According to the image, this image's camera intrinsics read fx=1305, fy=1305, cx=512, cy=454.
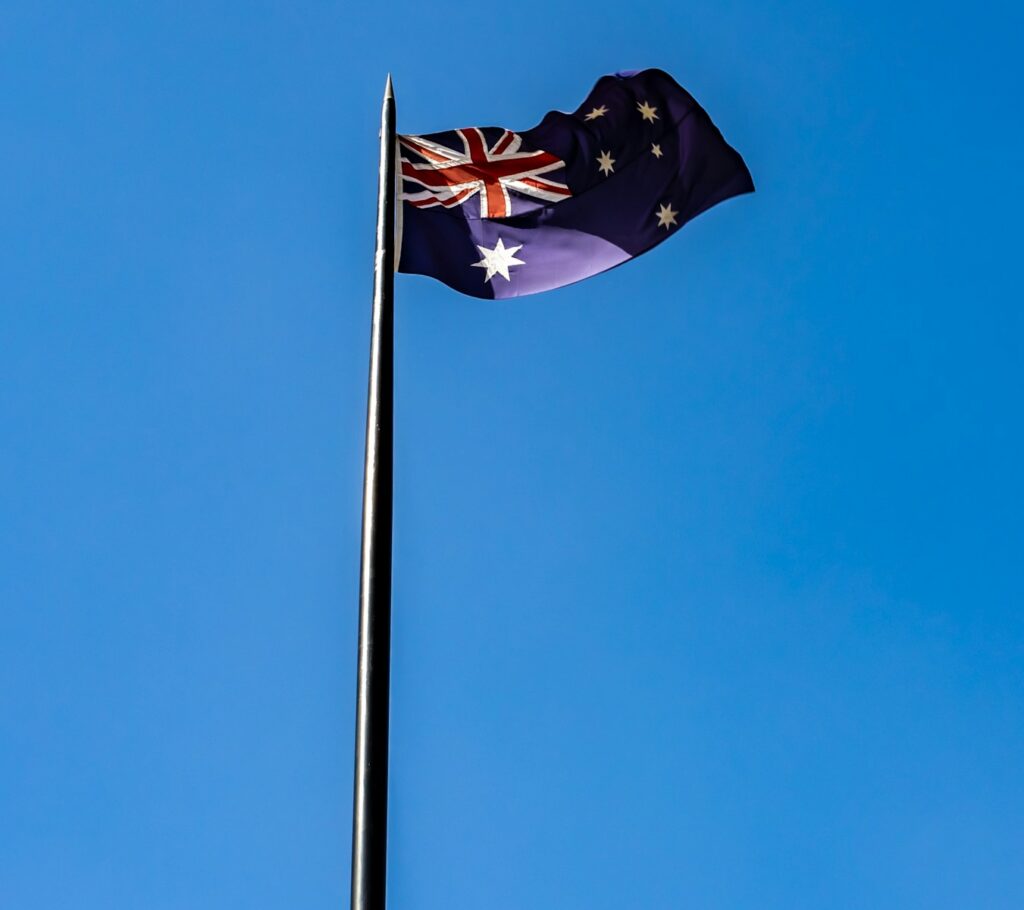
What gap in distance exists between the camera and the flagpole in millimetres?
5590

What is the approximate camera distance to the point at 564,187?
12586 mm

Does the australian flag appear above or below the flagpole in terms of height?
above

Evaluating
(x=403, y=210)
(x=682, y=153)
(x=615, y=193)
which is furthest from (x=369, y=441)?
(x=682, y=153)

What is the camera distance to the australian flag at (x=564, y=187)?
1127cm

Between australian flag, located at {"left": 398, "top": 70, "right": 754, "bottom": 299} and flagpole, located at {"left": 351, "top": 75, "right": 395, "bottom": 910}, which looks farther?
australian flag, located at {"left": 398, "top": 70, "right": 754, "bottom": 299}

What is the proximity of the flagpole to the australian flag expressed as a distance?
3422mm

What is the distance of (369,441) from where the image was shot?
271 inches

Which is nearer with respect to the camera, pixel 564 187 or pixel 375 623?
pixel 375 623

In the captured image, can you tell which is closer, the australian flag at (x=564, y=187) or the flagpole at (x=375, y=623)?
the flagpole at (x=375, y=623)

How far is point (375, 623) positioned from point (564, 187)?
24.1 feet

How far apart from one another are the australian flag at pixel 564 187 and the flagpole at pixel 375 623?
3.42 m

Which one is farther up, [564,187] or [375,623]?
[564,187]

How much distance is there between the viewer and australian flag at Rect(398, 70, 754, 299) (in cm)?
1127

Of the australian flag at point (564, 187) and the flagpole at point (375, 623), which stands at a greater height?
the australian flag at point (564, 187)
